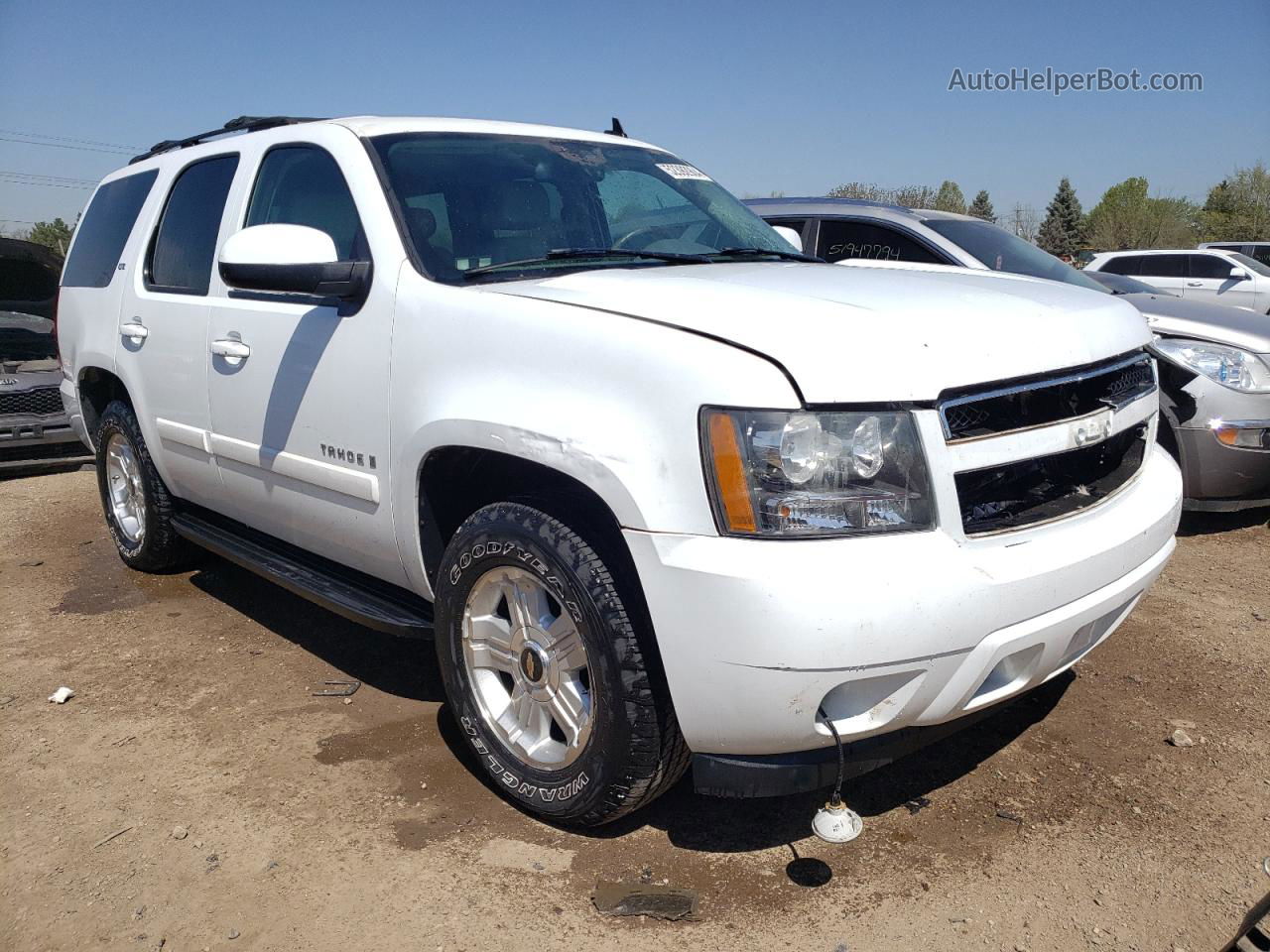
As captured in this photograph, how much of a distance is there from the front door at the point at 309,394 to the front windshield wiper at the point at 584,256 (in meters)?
0.29

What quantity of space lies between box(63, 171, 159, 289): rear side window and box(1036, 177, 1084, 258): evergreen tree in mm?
68898

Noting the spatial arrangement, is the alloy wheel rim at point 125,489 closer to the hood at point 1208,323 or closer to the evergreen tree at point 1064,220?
the hood at point 1208,323

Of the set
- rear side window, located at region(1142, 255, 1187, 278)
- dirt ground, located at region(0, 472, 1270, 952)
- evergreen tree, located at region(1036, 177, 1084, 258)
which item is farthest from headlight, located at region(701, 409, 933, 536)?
evergreen tree, located at region(1036, 177, 1084, 258)

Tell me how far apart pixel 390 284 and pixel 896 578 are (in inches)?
67.5

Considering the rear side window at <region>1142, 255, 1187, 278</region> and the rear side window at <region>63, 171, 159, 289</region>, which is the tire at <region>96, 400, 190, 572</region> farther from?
the rear side window at <region>1142, 255, 1187, 278</region>

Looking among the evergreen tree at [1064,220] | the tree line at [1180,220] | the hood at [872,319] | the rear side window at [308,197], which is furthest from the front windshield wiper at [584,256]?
the evergreen tree at [1064,220]

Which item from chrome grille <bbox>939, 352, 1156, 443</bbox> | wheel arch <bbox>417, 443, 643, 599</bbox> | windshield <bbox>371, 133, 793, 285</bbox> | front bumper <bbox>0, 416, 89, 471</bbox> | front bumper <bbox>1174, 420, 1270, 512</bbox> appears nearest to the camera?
chrome grille <bbox>939, 352, 1156, 443</bbox>

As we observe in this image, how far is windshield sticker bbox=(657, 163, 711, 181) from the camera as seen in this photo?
12.8 ft

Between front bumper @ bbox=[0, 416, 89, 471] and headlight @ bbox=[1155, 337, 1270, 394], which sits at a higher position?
headlight @ bbox=[1155, 337, 1270, 394]

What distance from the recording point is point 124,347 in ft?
14.6

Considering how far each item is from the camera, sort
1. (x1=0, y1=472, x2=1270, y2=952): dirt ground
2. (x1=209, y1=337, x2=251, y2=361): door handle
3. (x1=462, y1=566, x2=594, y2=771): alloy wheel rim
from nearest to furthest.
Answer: (x1=0, y1=472, x2=1270, y2=952): dirt ground → (x1=462, y1=566, x2=594, y2=771): alloy wheel rim → (x1=209, y1=337, x2=251, y2=361): door handle

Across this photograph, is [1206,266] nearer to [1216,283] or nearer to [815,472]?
[1216,283]

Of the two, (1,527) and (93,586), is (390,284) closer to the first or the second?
(93,586)

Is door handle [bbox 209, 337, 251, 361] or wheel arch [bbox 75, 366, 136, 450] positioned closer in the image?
door handle [bbox 209, 337, 251, 361]
